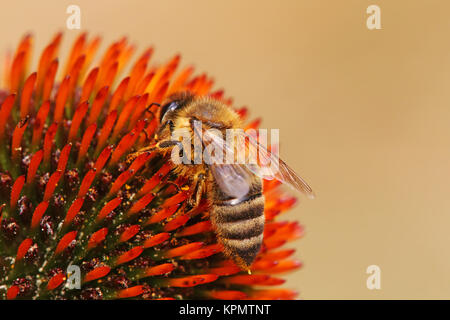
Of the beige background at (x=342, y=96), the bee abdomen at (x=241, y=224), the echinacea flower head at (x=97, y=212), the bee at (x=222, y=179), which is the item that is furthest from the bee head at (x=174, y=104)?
the beige background at (x=342, y=96)

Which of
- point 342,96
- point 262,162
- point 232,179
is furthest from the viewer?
point 342,96

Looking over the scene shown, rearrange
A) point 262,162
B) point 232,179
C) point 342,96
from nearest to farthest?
point 232,179 → point 262,162 → point 342,96

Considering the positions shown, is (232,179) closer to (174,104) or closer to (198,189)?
(198,189)

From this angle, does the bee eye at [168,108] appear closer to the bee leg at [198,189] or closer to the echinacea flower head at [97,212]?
the echinacea flower head at [97,212]

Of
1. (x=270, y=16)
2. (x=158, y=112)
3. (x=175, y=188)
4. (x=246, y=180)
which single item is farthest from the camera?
(x=270, y=16)

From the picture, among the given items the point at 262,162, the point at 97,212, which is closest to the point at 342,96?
the point at 262,162
